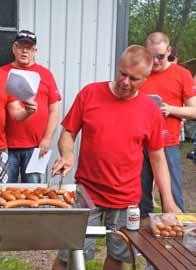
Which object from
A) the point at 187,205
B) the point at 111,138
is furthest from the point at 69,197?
the point at 187,205

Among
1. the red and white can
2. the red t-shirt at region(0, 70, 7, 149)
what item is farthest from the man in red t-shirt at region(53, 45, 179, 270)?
the red t-shirt at region(0, 70, 7, 149)

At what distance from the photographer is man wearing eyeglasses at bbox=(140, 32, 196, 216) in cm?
400

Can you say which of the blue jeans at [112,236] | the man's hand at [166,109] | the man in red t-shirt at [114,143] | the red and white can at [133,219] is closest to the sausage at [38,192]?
the red and white can at [133,219]

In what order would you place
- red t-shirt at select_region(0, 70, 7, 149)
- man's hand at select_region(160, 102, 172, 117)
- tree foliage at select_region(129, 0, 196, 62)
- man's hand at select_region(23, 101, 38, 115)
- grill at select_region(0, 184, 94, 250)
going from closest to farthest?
grill at select_region(0, 184, 94, 250) < man's hand at select_region(23, 101, 38, 115) < red t-shirt at select_region(0, 70, 7, 149) < man's hand at select_region(160, 102, 172, 117) < tree foliage at select_region(129, 0, 196, 62)

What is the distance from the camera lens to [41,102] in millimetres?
4336

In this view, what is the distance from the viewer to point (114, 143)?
9.97ft

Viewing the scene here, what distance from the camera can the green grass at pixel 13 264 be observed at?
4.16 m

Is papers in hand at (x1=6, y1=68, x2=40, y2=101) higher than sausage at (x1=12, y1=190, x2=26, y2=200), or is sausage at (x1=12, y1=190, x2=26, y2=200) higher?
papers in hand at (x1=6, y1=68, x2=40, y2=101)

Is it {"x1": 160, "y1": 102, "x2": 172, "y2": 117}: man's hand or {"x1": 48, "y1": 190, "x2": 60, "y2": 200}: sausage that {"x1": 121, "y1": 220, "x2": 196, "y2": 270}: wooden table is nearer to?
{"x1": 48, "y1": 190, "x2": 60, "y2": 200}: sausage

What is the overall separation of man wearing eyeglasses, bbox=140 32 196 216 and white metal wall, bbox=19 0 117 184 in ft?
3.72

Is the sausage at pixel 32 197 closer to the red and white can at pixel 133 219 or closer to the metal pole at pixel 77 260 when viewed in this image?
the metal pole at pixel 77 260

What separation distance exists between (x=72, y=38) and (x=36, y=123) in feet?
3.54

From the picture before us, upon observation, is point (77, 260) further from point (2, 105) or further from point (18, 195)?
point (2, 105)

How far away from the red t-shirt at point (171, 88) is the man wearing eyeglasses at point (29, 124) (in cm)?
79
